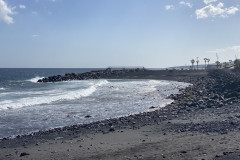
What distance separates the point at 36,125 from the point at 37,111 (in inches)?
158

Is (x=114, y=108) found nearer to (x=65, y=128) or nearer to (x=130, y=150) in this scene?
(x=65, y=128)

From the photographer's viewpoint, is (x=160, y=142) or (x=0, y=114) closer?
(x=160, y=142)

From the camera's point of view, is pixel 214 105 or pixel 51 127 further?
pixel 214 105

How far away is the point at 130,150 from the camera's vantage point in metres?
8.51

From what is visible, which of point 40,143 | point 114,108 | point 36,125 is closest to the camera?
point 40,143

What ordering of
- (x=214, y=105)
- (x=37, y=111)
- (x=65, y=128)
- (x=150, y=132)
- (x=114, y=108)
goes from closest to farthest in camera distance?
(x=150, y=132)
(x=65, y=128)
(x=214, y=105)
(x=37, y=111)
(x=114, y=108)

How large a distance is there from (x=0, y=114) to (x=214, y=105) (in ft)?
37.5

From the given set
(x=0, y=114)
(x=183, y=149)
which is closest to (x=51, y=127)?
(x=0, y=114)

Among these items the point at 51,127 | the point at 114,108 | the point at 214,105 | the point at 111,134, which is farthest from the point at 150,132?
the point at 114,108

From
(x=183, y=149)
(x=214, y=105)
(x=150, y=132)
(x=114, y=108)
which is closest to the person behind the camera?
(x=183, y=149)

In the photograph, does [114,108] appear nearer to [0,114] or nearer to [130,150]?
[0,114]

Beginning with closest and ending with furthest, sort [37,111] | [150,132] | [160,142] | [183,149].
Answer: [183,149]
[160,142]
[150,132]
[37,111]

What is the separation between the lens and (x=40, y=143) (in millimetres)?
10273

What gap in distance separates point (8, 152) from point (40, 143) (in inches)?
48.0
